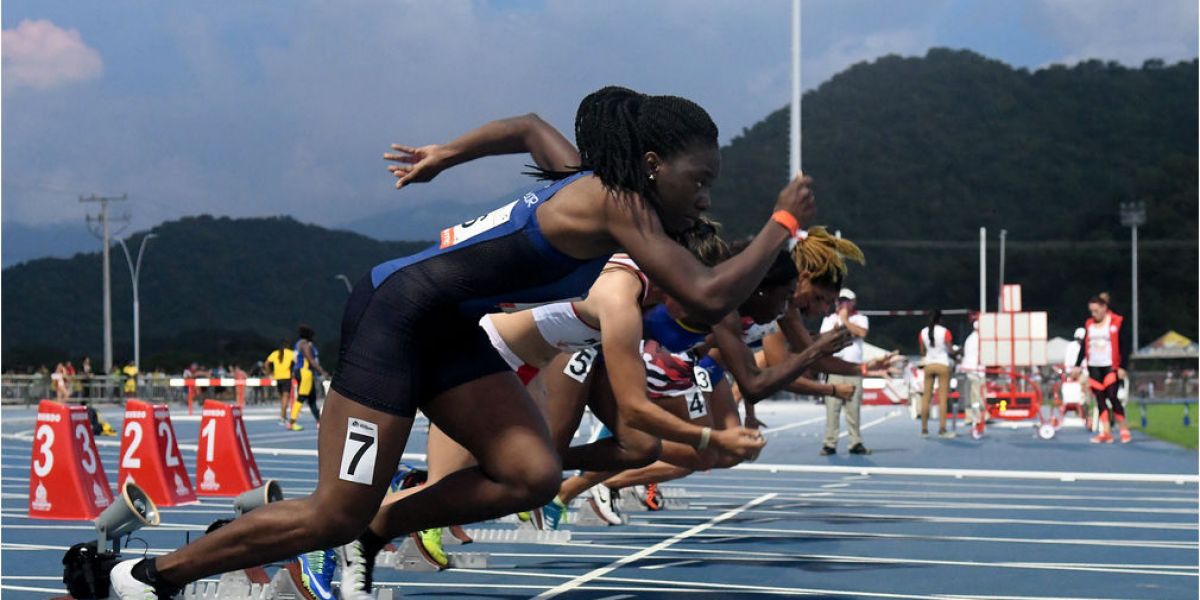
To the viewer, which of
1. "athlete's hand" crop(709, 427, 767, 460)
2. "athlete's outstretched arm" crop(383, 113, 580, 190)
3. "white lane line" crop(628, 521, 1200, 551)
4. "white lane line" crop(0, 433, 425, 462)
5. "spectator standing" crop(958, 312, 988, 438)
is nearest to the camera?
"athlete's outstretched arm" crop(383, 113, 580, 190)

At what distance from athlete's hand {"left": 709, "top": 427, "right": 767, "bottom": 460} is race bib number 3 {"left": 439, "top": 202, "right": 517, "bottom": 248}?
6.47ft

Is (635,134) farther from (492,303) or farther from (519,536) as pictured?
(519,536)

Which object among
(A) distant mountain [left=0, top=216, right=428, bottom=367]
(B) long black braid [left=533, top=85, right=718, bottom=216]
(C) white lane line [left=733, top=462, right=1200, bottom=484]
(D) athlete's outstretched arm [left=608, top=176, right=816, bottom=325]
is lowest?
(C) white lane line [left=733, top=462, right=1200, bottom=484]

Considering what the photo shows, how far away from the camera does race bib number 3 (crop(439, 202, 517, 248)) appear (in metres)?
5.11

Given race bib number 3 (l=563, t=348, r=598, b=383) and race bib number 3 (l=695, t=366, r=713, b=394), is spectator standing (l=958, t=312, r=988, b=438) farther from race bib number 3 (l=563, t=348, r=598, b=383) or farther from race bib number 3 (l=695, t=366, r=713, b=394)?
race bib number 3 (l=563, t=348, r=598, b=383)

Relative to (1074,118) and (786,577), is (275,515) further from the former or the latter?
(1074,118)

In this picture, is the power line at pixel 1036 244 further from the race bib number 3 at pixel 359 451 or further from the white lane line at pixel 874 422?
the race bib number 3 at pixel 359 451

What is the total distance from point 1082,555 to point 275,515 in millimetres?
5276

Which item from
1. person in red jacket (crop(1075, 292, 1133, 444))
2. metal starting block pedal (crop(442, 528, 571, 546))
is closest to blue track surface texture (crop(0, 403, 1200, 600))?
metal starting block pedal (crop(442, 528, 571, 546))

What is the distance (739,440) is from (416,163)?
179cm

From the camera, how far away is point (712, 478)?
15820 mm

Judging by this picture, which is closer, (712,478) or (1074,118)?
(712,478)

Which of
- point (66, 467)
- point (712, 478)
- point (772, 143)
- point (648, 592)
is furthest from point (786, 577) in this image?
point (772, 143)

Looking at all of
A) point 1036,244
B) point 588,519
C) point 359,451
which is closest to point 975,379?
point 588,519
